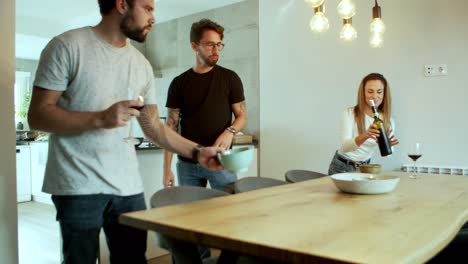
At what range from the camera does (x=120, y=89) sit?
1.51 metres

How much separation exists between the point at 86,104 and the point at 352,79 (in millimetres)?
2620

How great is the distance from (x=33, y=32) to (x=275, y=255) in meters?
5.44

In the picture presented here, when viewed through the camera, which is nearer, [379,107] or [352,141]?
[352,141]

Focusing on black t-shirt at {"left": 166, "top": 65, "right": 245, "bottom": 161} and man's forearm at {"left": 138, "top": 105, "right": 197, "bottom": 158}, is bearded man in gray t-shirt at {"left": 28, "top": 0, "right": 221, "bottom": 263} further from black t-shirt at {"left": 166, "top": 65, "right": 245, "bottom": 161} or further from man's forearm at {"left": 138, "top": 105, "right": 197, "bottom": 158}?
black t-shirt at {"left": 166, "top": 65, "right": 245, "bottom": 161}

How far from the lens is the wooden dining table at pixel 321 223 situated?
2.89 feet

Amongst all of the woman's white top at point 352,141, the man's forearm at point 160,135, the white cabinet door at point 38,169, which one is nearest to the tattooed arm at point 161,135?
the man's forearm at point 160,135

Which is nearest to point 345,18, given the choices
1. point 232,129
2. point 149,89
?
point 232,129

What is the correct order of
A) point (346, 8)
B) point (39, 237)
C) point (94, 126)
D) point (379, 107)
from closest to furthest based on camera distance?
point (94, 126) < point (346, 8) < point (379, 107) < point (39, 237)

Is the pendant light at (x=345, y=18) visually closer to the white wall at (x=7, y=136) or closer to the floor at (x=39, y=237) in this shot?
the white wall at (x=7, y=136)

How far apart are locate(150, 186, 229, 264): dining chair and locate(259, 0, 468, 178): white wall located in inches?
81.2

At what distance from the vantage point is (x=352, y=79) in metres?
3.54

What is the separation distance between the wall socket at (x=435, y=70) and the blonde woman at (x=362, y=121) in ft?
1.43

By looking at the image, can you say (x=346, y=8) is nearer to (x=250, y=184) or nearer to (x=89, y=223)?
(x=250, y=184)

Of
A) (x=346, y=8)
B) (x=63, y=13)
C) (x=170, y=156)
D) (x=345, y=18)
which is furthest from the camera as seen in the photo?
(x=63, y=13)
